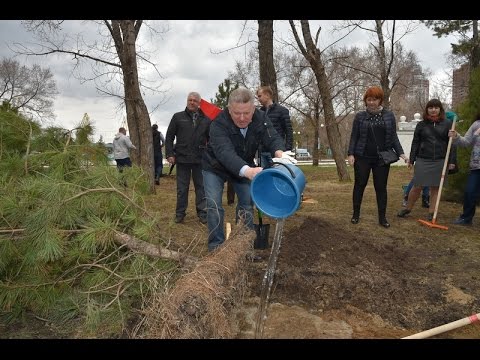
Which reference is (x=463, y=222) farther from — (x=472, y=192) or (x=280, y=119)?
(x=280, y=119)

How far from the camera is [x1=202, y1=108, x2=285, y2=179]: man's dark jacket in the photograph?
3.38m

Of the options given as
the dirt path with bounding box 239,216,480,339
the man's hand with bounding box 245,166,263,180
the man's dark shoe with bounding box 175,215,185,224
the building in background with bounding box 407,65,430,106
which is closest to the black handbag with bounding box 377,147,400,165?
the dirt path with bounding box 239,216,480,339

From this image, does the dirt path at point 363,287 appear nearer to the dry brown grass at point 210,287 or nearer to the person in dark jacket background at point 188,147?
the dry brown grass at point 210,287

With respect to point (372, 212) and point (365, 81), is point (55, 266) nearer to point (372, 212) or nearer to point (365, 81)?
point (372, 212)

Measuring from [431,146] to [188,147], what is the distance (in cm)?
321

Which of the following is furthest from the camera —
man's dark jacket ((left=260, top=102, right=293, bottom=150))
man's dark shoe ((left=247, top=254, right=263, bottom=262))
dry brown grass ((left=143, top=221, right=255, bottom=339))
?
man's dark jacket ((left=260, top=102, right=293, bottom=150))

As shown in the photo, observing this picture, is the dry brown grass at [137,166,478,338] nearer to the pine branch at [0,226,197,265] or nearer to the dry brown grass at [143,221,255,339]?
the dry brown grass at [143,221,255,339]

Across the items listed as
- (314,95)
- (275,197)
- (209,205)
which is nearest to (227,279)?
(275,197)

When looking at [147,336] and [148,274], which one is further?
[148,274]

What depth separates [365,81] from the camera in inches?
1035

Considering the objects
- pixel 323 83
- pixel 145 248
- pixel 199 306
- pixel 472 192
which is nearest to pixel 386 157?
pixel 472 192

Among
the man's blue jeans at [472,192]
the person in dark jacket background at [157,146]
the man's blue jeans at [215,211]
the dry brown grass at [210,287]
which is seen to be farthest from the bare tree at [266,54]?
the man's blue jeans at [215,211]
